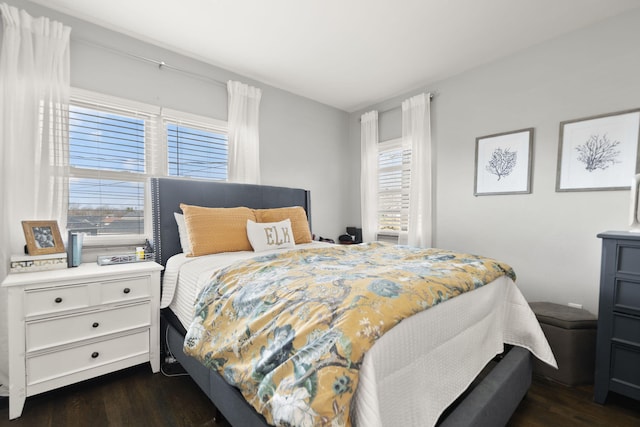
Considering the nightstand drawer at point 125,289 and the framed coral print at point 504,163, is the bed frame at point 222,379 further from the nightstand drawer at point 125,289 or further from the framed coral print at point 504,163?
the framed coral print at point 504,163

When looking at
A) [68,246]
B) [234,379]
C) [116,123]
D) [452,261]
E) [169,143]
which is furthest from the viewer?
[169,143]

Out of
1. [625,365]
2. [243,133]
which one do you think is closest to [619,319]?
[625,365]

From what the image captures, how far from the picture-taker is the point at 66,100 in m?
2.09

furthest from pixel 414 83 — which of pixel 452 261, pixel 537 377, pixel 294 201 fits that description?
pixel 537 377

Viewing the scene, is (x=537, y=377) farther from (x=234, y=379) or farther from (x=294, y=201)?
(x=294, y=201)

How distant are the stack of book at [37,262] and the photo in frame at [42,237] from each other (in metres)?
0.05

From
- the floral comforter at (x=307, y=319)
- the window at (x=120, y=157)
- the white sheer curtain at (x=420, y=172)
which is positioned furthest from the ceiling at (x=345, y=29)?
the floral comforter at (x=307, y=319)

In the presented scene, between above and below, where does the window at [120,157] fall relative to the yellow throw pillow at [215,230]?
above

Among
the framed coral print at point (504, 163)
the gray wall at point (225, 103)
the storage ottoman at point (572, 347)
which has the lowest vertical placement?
the storage ottoman at point (572, 347)

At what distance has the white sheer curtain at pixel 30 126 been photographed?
1883mm

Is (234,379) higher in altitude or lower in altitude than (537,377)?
higher

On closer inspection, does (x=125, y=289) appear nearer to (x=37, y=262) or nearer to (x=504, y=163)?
(x=37, y=262)

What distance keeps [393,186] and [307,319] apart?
9.87 feet

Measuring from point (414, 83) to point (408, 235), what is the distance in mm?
1757
